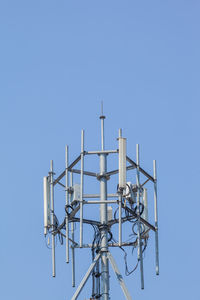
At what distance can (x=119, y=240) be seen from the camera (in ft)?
75.6

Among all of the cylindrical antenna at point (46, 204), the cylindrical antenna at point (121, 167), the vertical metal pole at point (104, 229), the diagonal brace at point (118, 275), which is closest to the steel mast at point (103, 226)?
the vertical metal pole at point (104, 229)

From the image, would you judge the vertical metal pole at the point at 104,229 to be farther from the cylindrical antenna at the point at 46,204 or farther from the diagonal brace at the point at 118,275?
the cylindrical antenna at the point at 46,204

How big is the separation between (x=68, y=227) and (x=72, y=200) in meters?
1.05

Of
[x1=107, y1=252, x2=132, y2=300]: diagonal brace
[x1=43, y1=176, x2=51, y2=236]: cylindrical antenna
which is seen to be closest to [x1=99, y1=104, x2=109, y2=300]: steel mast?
[x1=107, y1=252, x2=132, y2=300]: diagonal brace

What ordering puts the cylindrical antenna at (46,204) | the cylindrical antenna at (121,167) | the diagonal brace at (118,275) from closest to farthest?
the diagonal brace at (118,275) < the cylindrical antenna at (121,167) < the cylindrical antenna at (46,204)

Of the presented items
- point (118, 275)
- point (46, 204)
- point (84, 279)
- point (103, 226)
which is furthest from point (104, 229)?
point (46, 204)

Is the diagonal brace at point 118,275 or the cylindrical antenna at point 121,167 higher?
the cylindrical antenna at point 121,167

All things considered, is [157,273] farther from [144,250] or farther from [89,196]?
[89,196]

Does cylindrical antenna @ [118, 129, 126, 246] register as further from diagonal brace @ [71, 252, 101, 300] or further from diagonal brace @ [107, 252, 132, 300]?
diagonal brace @ [71, 252, 101, 300]

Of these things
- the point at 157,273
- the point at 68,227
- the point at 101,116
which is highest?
the point at 101,116

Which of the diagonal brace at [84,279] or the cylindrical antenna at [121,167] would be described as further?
the cylindrical antenna at [121,167]

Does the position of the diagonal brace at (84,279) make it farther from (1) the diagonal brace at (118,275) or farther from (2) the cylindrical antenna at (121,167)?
(2) the cylindrical antenna at (121,167)

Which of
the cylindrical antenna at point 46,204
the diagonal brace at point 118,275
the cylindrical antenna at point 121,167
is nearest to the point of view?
the diagonal brace at point 118,275

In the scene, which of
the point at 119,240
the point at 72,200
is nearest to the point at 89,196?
the point at 72,200
